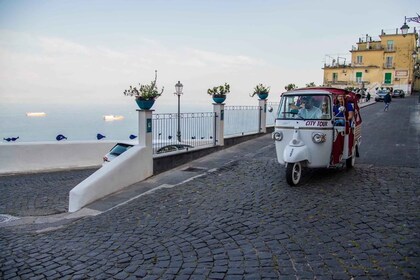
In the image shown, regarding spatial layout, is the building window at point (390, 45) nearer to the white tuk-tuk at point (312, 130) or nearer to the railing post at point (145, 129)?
the white tuk-tuk at point (312, 130)

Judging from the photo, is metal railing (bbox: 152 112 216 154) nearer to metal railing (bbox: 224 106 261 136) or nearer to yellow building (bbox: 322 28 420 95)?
metal railing (bbox: 224 106 261 136)

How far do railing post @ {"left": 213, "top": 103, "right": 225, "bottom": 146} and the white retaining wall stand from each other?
6.38 m

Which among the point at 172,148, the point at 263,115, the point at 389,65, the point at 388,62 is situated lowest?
the point at 172,148

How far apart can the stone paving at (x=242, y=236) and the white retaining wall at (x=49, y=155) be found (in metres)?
8.30

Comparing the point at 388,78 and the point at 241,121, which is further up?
the point at 388,78

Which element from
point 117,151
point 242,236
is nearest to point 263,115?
point 117,151

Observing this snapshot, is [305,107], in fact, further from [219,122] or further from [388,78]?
[388,78]

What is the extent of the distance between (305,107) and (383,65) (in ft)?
212

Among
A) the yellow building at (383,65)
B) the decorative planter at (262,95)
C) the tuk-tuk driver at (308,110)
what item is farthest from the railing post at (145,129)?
Result: the yellow building at (383,65)

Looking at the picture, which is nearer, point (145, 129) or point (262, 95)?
point (145, 129)

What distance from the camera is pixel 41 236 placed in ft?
21.7

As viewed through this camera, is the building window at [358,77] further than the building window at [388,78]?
Yes

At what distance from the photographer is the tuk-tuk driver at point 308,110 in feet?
28.1

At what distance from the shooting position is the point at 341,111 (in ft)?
27.8
